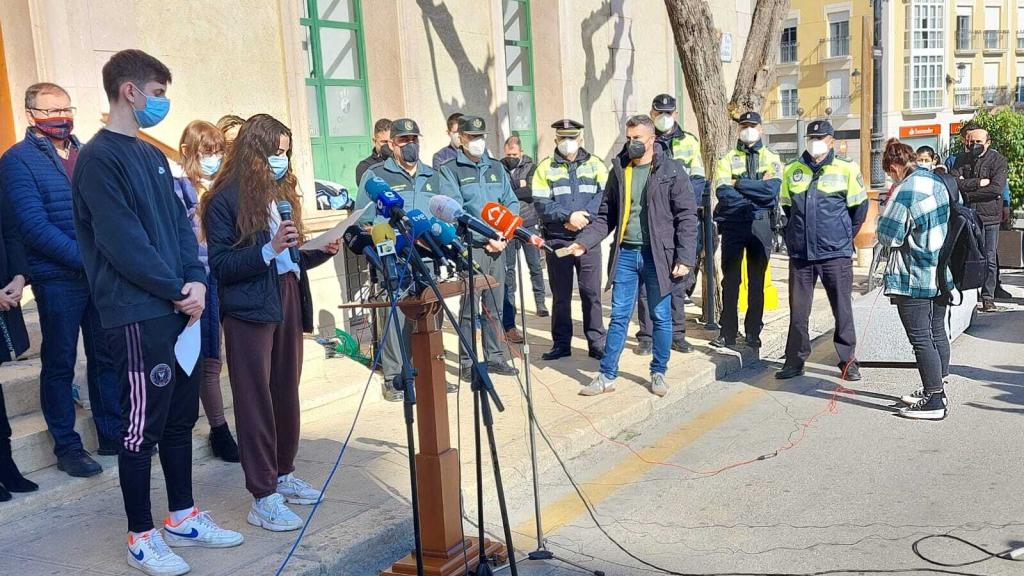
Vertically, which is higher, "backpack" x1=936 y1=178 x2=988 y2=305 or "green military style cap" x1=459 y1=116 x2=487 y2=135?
"green military style cap" x1=459 y1=116 x2=487 y2=135

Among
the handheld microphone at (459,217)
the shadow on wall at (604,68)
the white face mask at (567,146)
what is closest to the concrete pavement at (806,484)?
the handheld microphone at (459,217)

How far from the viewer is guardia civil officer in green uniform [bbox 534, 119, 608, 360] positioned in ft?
29.2

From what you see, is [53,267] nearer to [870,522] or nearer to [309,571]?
[309,571]

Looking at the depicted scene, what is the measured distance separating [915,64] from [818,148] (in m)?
50.1

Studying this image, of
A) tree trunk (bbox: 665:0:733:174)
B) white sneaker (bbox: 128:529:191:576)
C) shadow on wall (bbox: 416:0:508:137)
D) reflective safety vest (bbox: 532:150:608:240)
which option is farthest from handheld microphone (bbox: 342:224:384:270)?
shadow on wall (bbox: 416:0:508:137)

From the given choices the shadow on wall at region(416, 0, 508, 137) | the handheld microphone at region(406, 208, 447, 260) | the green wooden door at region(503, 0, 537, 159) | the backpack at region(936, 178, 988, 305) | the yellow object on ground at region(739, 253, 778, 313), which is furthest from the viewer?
the green wooden door at region(503, 0, 537, 159)

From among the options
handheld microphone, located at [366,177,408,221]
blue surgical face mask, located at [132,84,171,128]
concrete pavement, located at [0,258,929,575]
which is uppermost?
blue surgical face mask, located at [132,84,171,128]

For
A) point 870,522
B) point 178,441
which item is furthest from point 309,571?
point 870,522

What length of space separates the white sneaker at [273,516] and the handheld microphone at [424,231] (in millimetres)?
1659

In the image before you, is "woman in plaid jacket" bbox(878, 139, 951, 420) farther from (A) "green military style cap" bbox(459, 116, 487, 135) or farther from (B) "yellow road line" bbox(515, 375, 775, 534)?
(A) "green military style cap" bbox(459, 116, 487, 135)

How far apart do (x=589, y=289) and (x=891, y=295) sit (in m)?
2.77

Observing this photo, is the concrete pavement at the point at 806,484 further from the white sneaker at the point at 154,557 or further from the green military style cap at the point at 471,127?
the green military style cap at the point at 471,127

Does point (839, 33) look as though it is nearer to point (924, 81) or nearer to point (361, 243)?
point (924, 81)

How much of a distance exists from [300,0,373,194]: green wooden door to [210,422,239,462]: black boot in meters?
4.51
